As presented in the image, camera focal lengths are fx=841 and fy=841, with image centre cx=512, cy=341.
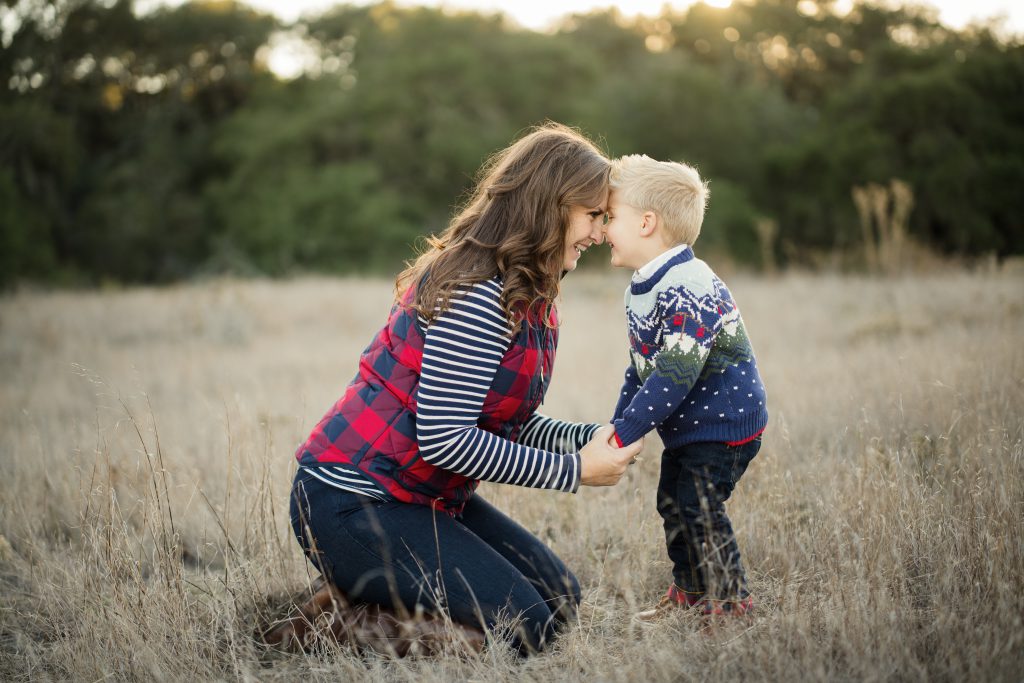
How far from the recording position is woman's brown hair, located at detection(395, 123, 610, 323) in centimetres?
246

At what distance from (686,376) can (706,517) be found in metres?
0.44

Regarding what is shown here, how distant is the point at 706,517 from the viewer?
255cm

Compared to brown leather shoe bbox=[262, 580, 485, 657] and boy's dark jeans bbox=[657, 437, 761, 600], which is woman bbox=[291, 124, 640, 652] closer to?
brown leather shoe bbox=[262, 580, 485, 657]

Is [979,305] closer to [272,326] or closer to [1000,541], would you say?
[1000,541]

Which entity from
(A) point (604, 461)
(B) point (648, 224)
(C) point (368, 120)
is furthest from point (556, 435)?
A: (C) point (368, 120)

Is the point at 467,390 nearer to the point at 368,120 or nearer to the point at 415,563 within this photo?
the point at 415,563

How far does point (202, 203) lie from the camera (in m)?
25.3

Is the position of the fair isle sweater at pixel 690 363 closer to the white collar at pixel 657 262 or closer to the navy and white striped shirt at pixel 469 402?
the white collar at pixel 657 262

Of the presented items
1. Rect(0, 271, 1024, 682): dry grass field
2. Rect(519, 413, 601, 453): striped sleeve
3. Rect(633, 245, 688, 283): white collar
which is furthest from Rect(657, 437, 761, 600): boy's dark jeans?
Rect(633, 245, 688, 283): white collar

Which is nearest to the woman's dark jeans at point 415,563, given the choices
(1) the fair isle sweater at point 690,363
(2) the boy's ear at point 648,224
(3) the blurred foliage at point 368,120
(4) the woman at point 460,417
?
(4) the woman at point 460,417

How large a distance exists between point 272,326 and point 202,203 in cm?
1631

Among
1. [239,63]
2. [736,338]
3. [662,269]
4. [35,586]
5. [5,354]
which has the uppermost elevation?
[239,63]

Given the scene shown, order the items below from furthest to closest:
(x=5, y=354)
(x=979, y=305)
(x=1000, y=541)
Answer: (x=5, y=354)
(x=979, y=305)
(x=1000, y=541)

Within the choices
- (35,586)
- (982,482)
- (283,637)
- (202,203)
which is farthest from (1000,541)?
(202,203)
